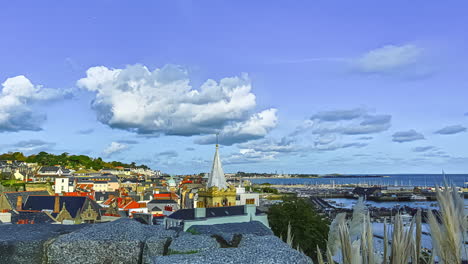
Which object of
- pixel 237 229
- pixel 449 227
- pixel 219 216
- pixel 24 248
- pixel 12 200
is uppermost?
pixel 449 227

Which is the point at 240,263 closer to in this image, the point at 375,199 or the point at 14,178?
the point at 14,178

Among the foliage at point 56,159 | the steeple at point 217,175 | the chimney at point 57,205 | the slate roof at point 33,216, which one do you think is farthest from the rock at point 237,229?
the foliage at point 56,159

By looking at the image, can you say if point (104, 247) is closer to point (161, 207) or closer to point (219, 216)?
point (219, 216)

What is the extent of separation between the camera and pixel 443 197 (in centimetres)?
371

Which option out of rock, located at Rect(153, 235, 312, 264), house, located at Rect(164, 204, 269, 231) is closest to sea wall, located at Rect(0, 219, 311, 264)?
rock, located at Rect(153, 235, 312, 264)

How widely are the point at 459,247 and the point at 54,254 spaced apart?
18.3ft

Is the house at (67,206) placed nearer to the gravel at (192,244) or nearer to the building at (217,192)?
the building at (217,192)

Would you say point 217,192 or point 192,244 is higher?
point 192,244

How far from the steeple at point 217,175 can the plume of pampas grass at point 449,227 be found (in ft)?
113

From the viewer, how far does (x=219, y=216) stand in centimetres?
2136

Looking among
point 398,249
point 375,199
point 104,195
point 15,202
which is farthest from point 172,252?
point 375,199

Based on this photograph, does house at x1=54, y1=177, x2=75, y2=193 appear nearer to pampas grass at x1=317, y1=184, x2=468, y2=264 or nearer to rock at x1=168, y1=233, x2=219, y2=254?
rock at x1=168, y1=233, x2=219, y2=254

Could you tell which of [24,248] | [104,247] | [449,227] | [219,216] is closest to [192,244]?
[104,247]

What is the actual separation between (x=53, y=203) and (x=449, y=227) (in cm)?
5296
